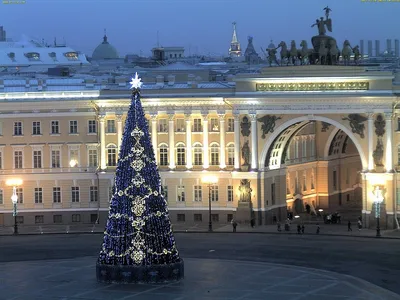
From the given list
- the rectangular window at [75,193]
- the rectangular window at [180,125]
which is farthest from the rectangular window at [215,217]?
the rectangular window at [75,193]

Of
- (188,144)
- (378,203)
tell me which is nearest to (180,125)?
(188,144)

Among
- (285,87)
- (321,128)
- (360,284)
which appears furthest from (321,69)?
(360,284)

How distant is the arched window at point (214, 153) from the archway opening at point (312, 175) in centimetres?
365

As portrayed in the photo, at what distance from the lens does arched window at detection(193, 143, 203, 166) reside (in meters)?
107

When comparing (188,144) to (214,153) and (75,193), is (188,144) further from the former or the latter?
(75,193)

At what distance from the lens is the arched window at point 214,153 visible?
107188 mm

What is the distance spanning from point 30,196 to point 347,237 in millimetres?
25547

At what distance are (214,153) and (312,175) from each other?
11.9 m

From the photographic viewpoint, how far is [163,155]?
355 ft

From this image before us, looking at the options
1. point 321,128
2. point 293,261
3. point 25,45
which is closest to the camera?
point 293,261

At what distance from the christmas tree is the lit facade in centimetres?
3030

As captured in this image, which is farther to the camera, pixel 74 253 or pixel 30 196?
pixel 30 196

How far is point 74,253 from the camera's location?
292 feet

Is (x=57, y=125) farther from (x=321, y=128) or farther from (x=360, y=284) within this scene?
(x=360, y=284)
